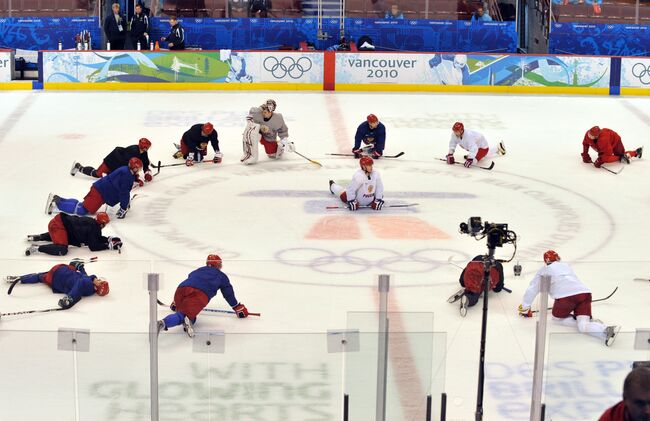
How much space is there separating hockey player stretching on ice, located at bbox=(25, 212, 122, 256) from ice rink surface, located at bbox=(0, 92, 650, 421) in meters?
0.14

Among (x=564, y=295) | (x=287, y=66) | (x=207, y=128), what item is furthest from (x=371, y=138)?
(x=564, y=295)

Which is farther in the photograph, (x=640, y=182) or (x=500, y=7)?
(x=500, y=7)

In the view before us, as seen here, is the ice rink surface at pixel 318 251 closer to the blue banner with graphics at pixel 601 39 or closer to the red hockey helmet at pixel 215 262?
the red hockey helmet at pixel 215 262

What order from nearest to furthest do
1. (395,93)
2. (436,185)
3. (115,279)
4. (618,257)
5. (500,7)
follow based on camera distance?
(115,279), (618,257), (436,185), (395,93), (500,7)

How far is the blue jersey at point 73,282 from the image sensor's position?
35.7 ft

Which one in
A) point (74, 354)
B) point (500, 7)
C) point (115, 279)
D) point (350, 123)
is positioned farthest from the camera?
point (500, 7)

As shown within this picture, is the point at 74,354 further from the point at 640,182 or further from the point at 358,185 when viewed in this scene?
the point at 640,182

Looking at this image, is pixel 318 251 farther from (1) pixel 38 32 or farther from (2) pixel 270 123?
(1) pixel 38 32

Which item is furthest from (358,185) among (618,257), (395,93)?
Answer: (395,93)

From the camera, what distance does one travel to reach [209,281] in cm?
1000

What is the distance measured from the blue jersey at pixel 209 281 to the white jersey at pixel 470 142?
808 centimetres

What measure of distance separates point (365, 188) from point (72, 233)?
12.7ft

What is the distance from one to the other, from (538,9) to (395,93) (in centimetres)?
639

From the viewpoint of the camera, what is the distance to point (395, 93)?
24594 mm
